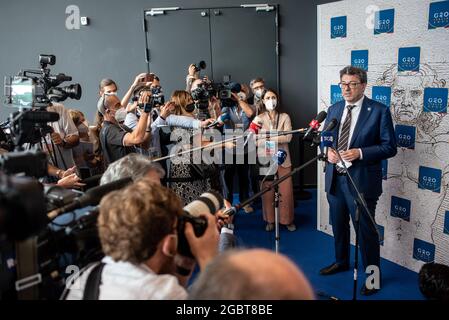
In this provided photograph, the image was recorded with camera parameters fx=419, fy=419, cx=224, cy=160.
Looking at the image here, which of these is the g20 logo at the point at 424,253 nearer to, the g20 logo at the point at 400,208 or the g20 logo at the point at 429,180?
the g20 logo at the point at 400,208

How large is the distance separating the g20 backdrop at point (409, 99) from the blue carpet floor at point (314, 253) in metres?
0.23

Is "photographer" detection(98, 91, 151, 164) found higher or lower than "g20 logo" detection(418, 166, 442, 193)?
higher

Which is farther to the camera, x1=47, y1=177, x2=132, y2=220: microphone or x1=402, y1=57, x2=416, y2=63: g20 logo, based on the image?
x1=402, y1=57, x2=416, y2=63: g20 logo

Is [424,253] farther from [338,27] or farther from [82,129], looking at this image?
[82,129]

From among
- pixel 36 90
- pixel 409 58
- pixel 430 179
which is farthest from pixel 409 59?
pixel 36 90

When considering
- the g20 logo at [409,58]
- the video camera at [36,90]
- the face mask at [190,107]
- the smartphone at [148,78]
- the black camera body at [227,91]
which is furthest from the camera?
the smartphone at [148,78]

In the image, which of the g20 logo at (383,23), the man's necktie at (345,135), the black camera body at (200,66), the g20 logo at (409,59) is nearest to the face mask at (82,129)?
the black camera body at (200,66)

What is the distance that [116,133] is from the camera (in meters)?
3.01

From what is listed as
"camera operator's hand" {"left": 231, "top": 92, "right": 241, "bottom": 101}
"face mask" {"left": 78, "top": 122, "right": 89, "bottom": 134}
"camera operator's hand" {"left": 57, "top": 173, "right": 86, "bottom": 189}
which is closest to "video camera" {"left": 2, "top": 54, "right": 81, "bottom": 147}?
"camera operator's hand" {"left": 57, "top": 173, "right": 86, "bottom": 189}

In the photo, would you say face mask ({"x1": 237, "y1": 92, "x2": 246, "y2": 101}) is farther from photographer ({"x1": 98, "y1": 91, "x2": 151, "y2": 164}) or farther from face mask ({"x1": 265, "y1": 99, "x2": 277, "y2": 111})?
photographer ({"x1": 98, "y1": 91, "x2": 151, "y2": 164})

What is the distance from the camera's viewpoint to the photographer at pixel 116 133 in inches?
116

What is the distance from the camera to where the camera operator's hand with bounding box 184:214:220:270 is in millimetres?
1267

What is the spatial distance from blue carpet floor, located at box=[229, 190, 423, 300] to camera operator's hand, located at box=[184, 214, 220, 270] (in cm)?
127

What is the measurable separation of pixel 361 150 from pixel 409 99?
1.89 ft
